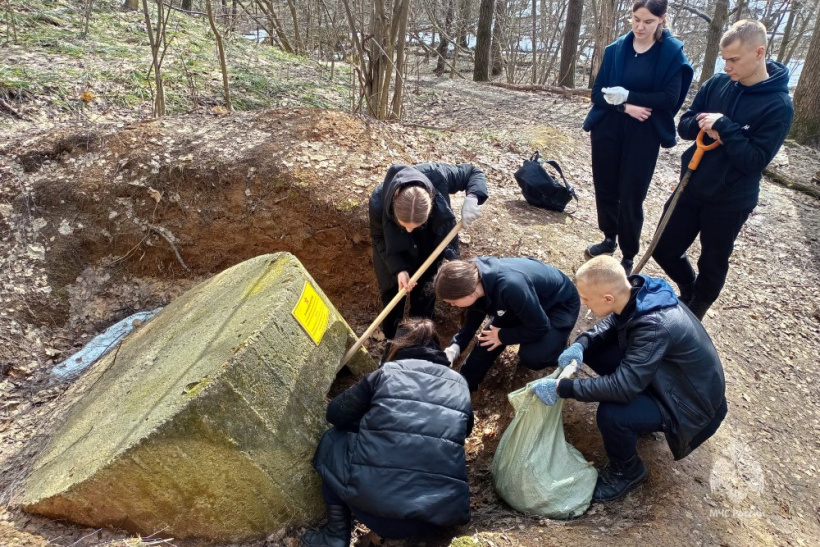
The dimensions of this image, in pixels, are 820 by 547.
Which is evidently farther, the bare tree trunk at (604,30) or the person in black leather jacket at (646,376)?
the bare tree trunk at (604,30)

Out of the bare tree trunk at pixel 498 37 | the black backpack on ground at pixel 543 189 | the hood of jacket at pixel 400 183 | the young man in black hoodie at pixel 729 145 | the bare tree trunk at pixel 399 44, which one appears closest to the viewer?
the young man in black hoodie at pixel 729 145

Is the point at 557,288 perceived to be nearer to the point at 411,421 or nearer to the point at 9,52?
the point at 411,421

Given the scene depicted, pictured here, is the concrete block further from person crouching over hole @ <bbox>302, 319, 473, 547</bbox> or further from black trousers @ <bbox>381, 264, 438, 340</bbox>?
black trousers @ <bbox>381, 264, 438, 340</bbox>

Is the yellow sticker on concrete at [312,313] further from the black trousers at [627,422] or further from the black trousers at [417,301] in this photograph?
the black trousers at [627,422]

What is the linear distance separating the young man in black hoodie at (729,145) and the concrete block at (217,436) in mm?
2264

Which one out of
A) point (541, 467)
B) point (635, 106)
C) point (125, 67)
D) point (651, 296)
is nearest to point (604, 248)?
point (635, 106)

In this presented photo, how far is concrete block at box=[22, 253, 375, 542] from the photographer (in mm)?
2582

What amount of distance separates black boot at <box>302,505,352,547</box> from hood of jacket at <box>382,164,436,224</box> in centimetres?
158

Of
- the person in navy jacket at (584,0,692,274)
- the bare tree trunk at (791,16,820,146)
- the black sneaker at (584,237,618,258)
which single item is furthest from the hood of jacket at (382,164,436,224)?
the bare tree trunk at (791,16,820,146)

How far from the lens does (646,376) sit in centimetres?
248

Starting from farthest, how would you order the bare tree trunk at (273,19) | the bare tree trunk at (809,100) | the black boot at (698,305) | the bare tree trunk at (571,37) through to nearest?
the bare tree trunk at (571,37)
the bare tree trunk at (273,19)
the bare tree trunk at (809,100)
the black boot at (698,305)

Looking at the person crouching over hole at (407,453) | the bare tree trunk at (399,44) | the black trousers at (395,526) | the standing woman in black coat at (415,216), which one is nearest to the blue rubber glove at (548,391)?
the person crouching over hole at (407,453)

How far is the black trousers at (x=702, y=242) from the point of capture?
326 centimetres

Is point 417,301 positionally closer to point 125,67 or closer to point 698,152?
point 698,152
